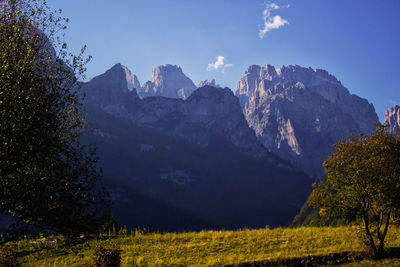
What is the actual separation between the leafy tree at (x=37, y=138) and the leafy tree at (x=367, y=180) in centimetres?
1733

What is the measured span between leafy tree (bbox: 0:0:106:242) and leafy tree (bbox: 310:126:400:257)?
17.3 metres

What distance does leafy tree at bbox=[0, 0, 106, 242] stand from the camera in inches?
651

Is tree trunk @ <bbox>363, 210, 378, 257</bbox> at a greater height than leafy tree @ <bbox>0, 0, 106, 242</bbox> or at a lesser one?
lesser

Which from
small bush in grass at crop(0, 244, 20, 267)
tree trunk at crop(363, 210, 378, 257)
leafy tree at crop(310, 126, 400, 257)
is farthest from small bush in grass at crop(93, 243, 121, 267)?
tree trunk at crop(363, 210, 378, 257)

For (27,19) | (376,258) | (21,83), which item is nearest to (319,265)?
(376,258)

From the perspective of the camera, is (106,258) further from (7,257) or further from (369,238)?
(369,238)

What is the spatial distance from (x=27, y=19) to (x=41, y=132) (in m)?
9.33

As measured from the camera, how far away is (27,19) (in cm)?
2131

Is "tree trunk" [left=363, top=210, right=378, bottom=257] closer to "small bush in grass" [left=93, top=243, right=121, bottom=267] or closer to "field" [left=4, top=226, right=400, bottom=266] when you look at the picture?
"field" [left=4, top=226, right=400, bottom=266]

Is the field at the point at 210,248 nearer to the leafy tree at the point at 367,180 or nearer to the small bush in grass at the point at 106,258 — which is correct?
the small bush in grass at the point at 106,258

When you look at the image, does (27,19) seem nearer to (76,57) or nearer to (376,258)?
(76,57)

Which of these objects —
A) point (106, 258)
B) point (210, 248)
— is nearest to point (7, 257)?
point (106, 258)

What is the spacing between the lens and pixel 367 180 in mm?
20984

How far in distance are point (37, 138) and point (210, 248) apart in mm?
16972
